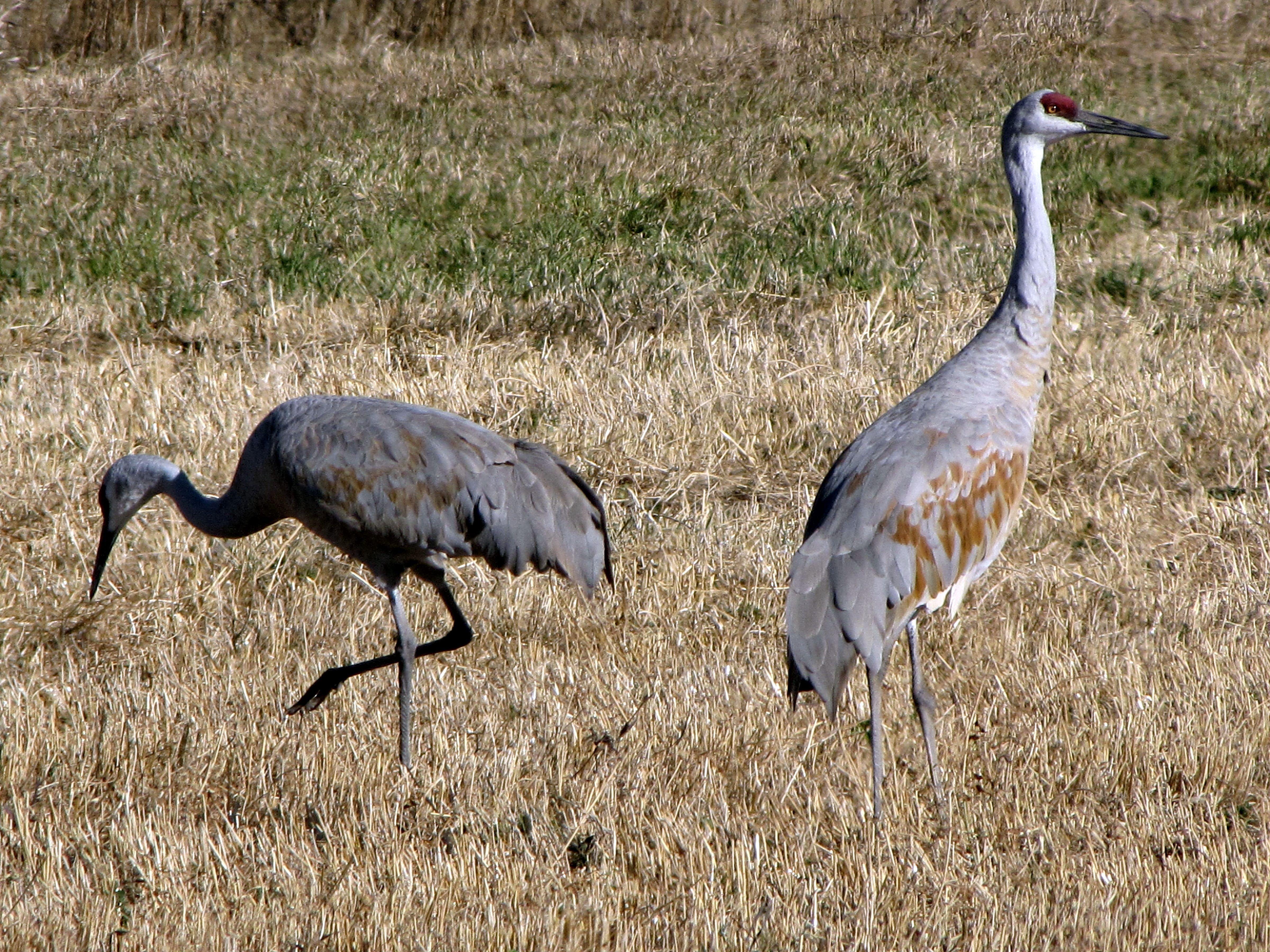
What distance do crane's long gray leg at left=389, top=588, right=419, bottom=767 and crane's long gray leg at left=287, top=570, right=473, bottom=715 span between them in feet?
0.07

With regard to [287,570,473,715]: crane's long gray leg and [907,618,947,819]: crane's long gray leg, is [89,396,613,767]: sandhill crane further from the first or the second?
[907,618,947,819]: crane's long gray leg

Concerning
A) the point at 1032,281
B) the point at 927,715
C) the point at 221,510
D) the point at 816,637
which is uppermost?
the point at 1032,281

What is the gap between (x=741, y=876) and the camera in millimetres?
3572

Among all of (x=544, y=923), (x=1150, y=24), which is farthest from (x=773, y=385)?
(x=1150, y=24)

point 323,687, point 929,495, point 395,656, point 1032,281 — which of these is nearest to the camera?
point 929,495

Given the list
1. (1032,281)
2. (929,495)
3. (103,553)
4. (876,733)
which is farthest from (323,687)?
(1032,281)

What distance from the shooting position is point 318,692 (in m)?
4.78

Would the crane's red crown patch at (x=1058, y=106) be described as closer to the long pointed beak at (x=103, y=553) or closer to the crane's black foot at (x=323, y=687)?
the crane's black foot at (x=323, y=687)

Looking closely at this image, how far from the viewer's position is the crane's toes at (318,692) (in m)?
4.73

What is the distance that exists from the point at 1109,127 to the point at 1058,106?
0.19m

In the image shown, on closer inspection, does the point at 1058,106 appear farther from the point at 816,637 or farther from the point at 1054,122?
the point at 816,637

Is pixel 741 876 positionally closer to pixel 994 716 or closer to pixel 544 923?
pixel 544 923

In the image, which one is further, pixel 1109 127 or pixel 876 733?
pixel 1109 127

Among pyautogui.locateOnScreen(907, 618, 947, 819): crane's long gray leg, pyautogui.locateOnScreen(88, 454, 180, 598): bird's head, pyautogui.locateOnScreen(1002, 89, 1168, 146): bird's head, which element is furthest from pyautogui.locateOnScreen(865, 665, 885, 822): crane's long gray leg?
pyautogui.locateOnScreen(88, 454, 180, 598): bird's head
